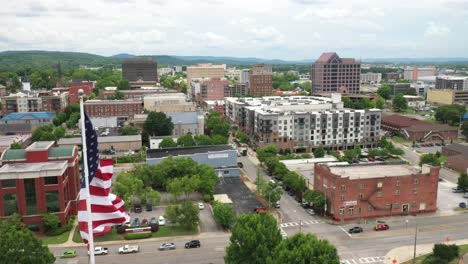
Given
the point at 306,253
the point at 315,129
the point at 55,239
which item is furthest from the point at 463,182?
the point at 55,239

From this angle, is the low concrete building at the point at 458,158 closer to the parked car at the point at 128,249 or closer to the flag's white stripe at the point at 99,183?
the parked car at the point at 128,249

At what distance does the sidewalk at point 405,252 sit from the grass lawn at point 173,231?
778 inches

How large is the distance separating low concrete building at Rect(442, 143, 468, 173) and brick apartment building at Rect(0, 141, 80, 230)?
60.6 meters

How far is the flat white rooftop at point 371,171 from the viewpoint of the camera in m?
50.6

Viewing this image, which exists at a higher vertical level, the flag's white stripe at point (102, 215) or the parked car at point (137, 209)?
the flag's white stripe at point (102, 215)

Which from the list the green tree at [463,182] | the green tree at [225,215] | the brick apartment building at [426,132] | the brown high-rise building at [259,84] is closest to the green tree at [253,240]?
the green tree at [225,215]

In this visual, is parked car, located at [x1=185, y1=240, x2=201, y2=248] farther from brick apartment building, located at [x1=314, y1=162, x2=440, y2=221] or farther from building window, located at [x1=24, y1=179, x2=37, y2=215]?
building window, located at [x1=24, y1=179, x2=37, y2=215]

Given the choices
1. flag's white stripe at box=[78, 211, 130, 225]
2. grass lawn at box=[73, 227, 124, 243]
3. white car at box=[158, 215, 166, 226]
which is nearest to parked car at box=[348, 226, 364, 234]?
white car at box=[158, 215, 166, 226]

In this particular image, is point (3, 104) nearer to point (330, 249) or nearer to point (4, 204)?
point (4, 204)

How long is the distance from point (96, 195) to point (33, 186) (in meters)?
32.6

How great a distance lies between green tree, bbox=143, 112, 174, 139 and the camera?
89562 mm

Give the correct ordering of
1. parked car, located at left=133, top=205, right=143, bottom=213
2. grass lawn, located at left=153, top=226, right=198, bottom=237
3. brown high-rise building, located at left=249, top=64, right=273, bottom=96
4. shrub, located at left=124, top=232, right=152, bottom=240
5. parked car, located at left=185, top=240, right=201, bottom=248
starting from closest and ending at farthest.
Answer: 1. parked car, located at left=185, top=240, right=201, bottom=248
2. shrub, located at left=124, top=232, right=152, bottom=240
3. grass lawn, located at left=153, top=226, right=198, bottom=237
4. parked car, located at left=133, top=205, right=143, bottom=213
5. brown high-rise building, located at left=249, top=64, right=273, bottom=96

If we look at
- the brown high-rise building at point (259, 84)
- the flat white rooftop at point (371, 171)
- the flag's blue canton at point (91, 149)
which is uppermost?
the flag's blue canton at point (91, 149)

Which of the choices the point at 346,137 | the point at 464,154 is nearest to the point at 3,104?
the point at 346,137
